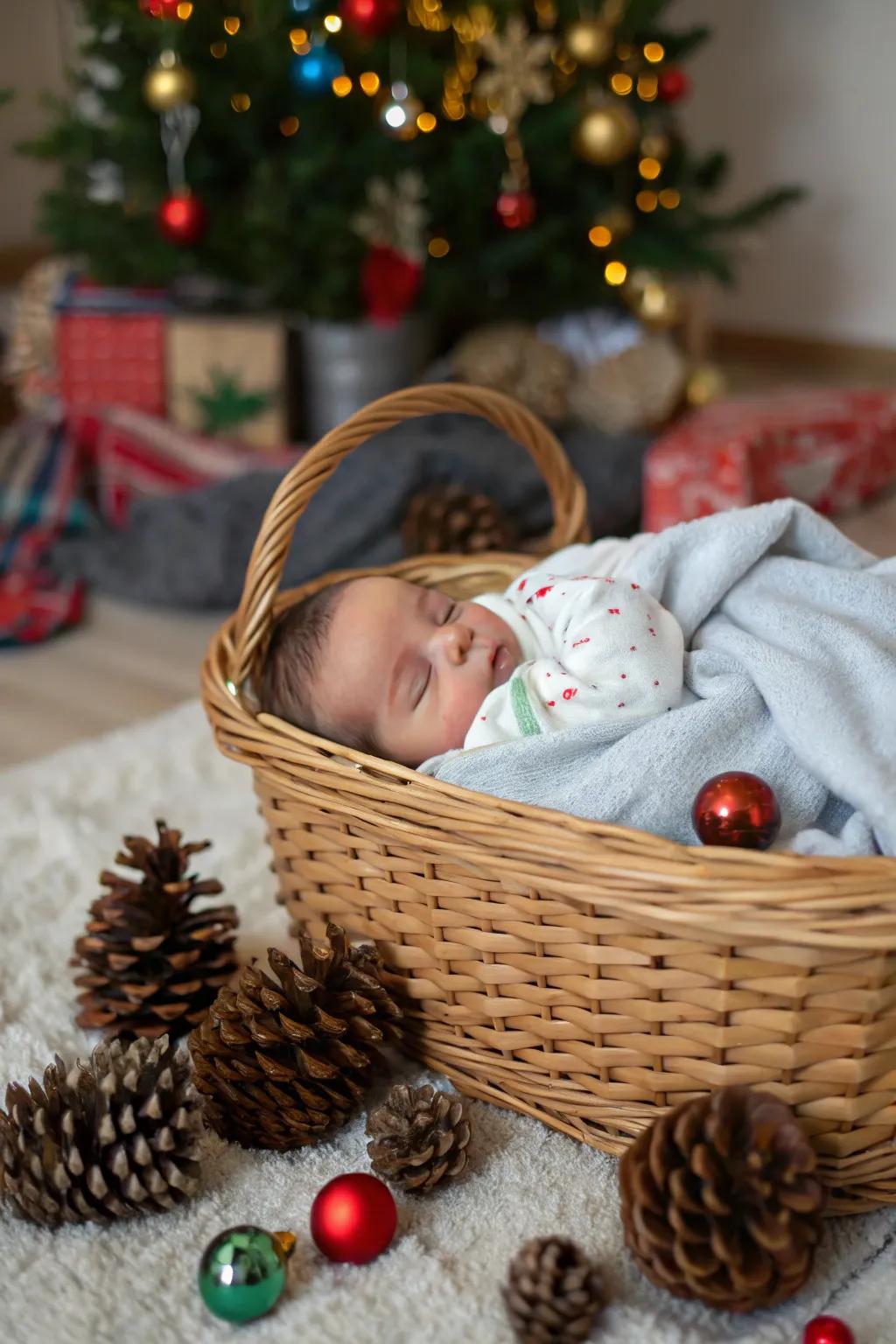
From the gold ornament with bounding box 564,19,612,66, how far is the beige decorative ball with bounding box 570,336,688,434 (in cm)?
47

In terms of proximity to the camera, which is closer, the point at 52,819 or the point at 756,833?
the point at 756,833

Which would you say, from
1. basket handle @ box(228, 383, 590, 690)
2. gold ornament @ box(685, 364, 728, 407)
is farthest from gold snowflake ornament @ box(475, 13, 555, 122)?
basket handle @ box(228, 383, 590, 690)

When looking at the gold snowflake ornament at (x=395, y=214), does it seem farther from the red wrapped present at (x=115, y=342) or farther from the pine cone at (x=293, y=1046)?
the pine cone at (x=293, y=1046)

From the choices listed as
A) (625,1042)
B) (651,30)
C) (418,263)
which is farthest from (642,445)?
(625,1042)

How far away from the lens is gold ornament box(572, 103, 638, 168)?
6.55 feet

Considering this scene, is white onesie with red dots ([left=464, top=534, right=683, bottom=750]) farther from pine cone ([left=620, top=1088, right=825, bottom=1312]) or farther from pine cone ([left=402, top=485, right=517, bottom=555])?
pine cone ([left=402, top=485, right=517, bottom=555])

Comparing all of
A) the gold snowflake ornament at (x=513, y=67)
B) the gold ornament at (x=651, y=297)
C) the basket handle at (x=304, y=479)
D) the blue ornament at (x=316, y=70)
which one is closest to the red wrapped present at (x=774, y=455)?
the gold ornament at (x=651, y=297)

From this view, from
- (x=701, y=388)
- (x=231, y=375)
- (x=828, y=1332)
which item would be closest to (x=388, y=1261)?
(x=828, y=1332)

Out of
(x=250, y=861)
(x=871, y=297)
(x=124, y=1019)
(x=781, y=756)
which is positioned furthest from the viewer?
(x=871, y=297)

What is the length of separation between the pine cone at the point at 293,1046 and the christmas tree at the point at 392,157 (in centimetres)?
138

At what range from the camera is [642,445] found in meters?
2.15

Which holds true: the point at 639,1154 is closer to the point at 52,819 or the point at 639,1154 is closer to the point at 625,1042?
the point at 625,1042

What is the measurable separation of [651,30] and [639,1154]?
6.24 ft

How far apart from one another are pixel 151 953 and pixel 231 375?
55.6 inches
